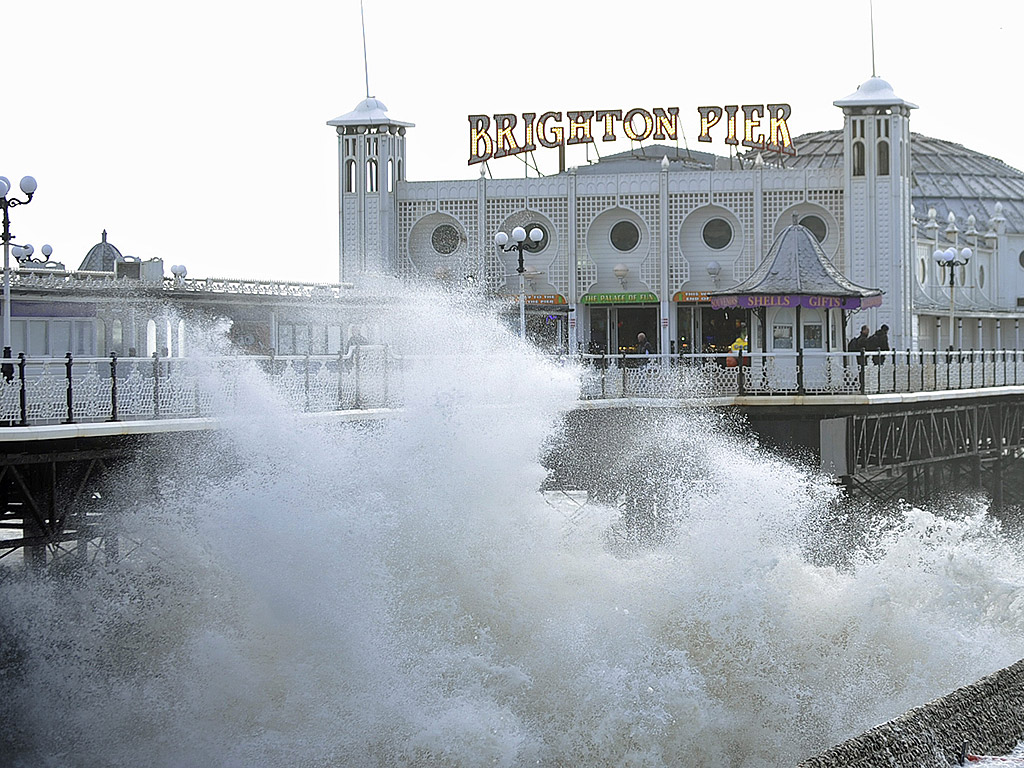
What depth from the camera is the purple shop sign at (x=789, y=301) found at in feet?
86.5

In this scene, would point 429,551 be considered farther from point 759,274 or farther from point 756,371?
point 759,274

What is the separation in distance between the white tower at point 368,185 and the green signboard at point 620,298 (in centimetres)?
582

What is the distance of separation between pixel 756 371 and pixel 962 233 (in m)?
32.4

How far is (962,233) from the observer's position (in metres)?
53.7

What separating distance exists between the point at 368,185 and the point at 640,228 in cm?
799

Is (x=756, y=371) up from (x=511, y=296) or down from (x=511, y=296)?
down

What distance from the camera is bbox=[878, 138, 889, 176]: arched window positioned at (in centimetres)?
3872

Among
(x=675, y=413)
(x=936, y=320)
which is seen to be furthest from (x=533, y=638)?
(x=936, y=320)

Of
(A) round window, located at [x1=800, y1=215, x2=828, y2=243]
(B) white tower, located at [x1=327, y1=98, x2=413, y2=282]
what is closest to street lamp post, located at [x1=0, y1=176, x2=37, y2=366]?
(B) white tower, located at [x1=327, y1=98, x2=413, y2=282]

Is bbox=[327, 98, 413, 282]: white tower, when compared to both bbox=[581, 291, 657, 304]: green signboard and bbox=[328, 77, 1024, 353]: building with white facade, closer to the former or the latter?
bbox=[328, 77, 1024, 353]: building with white facade

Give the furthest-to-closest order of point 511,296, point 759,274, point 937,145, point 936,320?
point 937,145
point 936,320
point 511,296
point 759,274

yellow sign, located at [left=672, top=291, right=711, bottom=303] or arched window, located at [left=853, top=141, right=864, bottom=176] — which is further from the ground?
arched window, located at [left=853, top=141, right=864, bottom=176]

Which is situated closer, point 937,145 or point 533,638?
point 533,638

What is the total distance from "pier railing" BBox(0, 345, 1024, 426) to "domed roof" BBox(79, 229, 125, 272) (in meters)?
16.6
